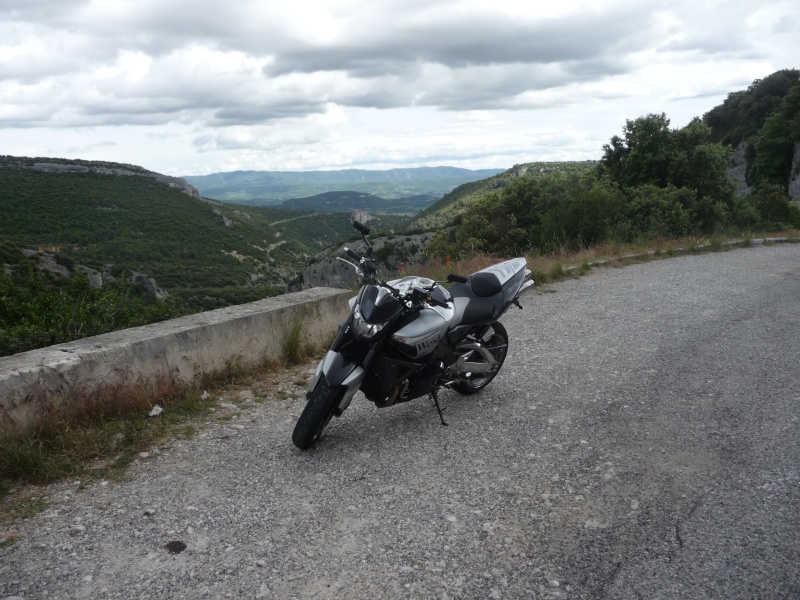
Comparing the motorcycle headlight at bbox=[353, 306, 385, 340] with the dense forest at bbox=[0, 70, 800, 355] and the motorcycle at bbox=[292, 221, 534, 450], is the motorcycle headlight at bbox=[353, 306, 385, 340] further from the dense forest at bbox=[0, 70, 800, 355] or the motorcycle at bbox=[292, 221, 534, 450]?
the dense forest at bbox=[0, 70, 800, 355]

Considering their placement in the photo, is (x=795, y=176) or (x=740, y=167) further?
(x=740, y=167)

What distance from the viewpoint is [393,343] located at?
4.36 m

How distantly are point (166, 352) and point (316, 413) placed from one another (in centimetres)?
169

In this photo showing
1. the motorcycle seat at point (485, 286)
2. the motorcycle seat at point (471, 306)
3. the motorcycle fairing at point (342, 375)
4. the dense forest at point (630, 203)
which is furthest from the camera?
the dense forest at point (630, 203)

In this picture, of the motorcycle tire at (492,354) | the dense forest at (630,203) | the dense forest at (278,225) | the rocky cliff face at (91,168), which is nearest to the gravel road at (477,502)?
the motorcycle tire at (492,354)

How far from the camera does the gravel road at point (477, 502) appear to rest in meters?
2.92

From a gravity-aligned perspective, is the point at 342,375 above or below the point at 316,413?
above

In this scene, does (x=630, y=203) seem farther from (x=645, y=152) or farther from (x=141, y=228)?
(x=141, y=228)

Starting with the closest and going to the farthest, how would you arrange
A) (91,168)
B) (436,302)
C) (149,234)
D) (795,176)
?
(436,302), (795,176), (149,234), (91,168)

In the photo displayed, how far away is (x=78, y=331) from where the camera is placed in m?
5.66

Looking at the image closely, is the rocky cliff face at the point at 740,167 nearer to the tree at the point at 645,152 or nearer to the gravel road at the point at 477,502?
the tree at the point at 645,152

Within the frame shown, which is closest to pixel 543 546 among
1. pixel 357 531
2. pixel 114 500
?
pixel 357 531

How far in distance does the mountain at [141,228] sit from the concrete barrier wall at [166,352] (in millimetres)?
32623

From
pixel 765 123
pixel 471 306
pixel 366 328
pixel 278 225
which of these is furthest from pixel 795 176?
pixel 278 225
